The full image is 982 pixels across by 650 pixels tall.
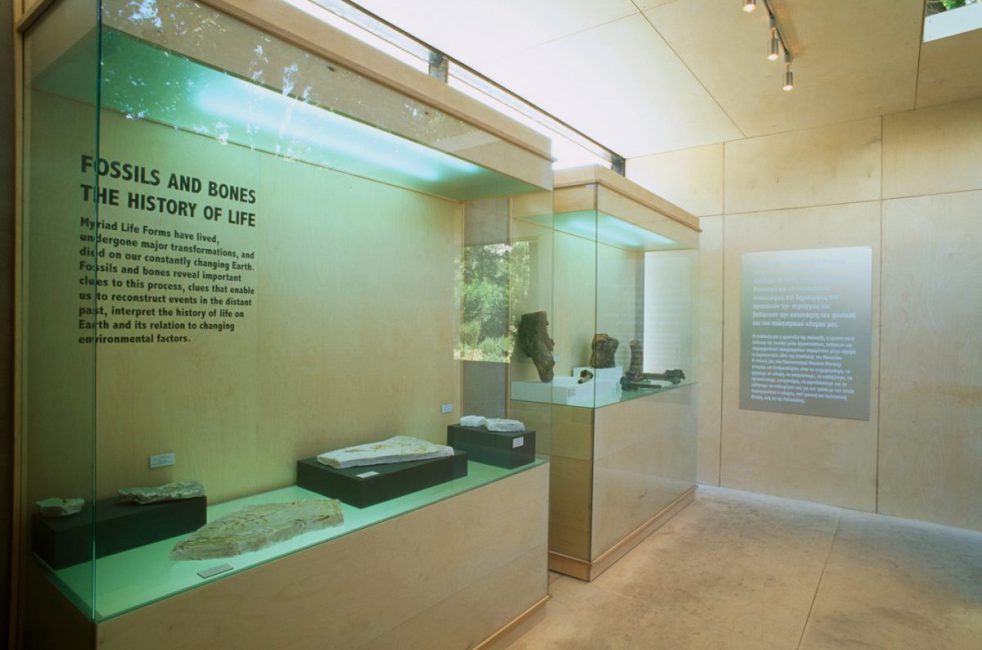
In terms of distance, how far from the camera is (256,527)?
1610 mm

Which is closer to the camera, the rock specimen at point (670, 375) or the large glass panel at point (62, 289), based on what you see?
the large glass panel at point (62, 289)

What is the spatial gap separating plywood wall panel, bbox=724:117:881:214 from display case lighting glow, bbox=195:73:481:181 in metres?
3.47

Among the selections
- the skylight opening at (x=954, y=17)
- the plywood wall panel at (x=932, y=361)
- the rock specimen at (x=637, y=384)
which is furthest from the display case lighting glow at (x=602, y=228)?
the plywood wall panel at (x=932, y=361)

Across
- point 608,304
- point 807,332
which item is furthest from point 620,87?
point 807,332

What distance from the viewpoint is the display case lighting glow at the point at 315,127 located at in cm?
163

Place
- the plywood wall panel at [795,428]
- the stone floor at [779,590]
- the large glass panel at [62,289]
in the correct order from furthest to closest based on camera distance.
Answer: the plywood wall panel at [795,428]
the stone floor at [779,590]
the large glass panel at [62,289]

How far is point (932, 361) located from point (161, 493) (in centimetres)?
493

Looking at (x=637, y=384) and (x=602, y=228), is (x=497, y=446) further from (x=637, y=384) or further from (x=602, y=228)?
(x=637, y=384)

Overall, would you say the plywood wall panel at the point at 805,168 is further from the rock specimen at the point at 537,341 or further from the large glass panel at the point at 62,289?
the large glass panel at the point at 62,289

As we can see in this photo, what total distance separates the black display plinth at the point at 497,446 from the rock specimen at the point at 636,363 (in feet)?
4.77

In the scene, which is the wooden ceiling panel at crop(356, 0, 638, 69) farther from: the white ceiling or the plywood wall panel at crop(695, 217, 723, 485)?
the plywood wall panel at crop(695, 217, 723, 485)

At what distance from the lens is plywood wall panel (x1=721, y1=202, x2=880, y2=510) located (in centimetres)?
440

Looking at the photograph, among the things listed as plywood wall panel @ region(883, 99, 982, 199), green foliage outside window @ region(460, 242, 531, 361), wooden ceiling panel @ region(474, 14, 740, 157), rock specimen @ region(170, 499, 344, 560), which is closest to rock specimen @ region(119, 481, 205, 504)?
rock specimen @ region(170, 499, 344, 560)

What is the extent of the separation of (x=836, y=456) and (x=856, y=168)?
231cm
